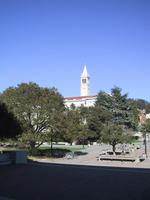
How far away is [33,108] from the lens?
42562 millimetres

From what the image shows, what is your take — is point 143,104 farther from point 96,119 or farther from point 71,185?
point 71,185

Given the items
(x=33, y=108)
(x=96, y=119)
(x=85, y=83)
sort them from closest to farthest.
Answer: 1. (x=33, y=108)
2. (x=96, y=119)
3. (x=85, y=83)

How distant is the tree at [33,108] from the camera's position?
41.9m

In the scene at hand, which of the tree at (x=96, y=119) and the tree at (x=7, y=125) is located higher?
the tree at (x=96, y=119)

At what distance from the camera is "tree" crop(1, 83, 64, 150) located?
41938 millimetres

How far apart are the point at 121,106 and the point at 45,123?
152ft

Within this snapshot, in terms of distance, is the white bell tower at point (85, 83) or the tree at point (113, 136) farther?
the white bell tower at point (85, 83)

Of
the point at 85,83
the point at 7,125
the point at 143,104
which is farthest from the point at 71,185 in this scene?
the point at 143,104

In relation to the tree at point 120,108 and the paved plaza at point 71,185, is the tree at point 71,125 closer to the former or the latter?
the paved plaza at point 71,185

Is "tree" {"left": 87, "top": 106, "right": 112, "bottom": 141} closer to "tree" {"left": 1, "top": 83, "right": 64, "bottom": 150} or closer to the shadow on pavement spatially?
"tree" {"left": 1, "top": 83, "right": 64, "bottom": 150}

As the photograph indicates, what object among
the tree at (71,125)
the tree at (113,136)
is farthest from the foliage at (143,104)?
the tree at (71,125)

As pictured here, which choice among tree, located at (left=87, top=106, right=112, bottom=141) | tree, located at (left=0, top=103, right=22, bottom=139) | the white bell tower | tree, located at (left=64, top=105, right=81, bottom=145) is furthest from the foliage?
tree, located at (left=0, top=103, right=22, bottom=139)

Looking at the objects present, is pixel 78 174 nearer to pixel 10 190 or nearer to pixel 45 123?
pixel 10 190

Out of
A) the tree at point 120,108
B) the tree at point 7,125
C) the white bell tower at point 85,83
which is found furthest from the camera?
the white bell tower at point 85,83
